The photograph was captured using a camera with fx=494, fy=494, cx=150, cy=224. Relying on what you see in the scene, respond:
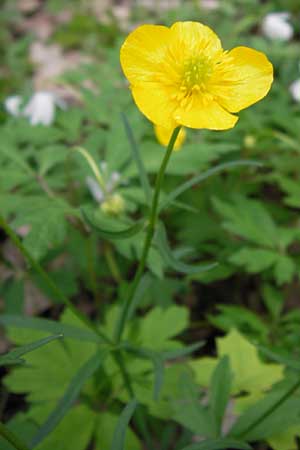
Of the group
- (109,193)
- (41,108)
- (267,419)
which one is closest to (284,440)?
(267,419)

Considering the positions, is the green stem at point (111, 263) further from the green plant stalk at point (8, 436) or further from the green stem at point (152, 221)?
the green plant stalk at point (8, 436)

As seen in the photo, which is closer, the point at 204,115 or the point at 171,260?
the point at 204,115

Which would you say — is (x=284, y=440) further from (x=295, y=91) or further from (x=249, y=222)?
(x=295, y=91)

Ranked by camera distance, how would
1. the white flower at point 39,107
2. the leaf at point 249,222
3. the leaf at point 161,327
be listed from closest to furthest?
the leaf at point 161,327
the leaf at point 249,222
the white flower at point 39,107

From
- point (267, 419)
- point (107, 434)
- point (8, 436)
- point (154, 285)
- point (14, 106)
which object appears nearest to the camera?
point (8, 436)

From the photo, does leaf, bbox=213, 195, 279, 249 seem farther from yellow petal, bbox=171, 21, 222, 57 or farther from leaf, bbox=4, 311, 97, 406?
yellow petal, bbox=171, 21, 222, 57

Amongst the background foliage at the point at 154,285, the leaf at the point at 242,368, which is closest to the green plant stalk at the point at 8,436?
the background foliage at the point at 154,285

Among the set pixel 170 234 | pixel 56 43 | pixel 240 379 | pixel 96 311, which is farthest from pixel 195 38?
pixel 56 43

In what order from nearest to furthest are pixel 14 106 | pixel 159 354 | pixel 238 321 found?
pixel 159 354, pixel 238 321, pixel 14 106

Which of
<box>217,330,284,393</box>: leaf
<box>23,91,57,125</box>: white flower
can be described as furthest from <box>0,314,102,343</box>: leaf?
<box>23,91,57,125</box>: white flower
